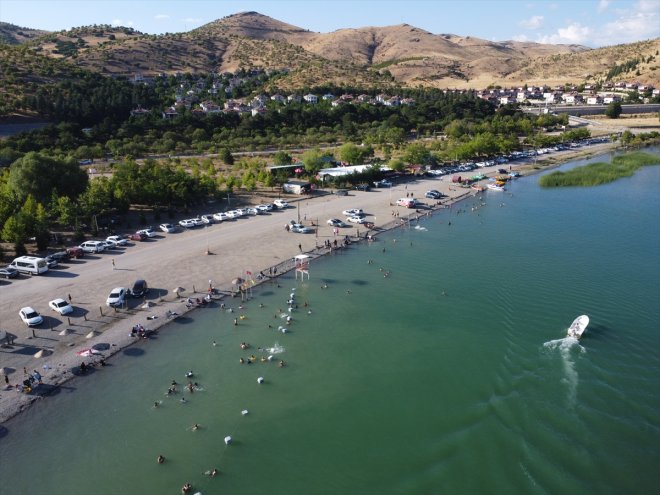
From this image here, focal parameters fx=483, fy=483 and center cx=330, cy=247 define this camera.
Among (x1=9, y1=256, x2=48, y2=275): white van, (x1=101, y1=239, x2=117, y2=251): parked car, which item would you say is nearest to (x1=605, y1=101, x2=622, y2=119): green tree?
(x1=101, y1=239, x2=117, y2=251): parked car

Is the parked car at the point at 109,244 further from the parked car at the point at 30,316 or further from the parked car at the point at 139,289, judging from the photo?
the parked car at the point at 30,316

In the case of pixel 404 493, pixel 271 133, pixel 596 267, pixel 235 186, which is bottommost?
pixel 404 493

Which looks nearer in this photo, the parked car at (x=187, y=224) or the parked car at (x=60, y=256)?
the parked car at (x=60, y=256)

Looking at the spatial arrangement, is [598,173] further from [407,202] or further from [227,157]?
[227,157]

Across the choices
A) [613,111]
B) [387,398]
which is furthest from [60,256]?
[613,111]

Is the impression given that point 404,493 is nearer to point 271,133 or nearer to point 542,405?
point 542,405

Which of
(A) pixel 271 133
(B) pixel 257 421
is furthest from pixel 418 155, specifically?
(B) pixel 257 421

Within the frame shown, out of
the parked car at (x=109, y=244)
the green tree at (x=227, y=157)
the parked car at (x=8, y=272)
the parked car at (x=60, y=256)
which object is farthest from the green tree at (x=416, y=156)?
the parked car at (x=8, y=272)
